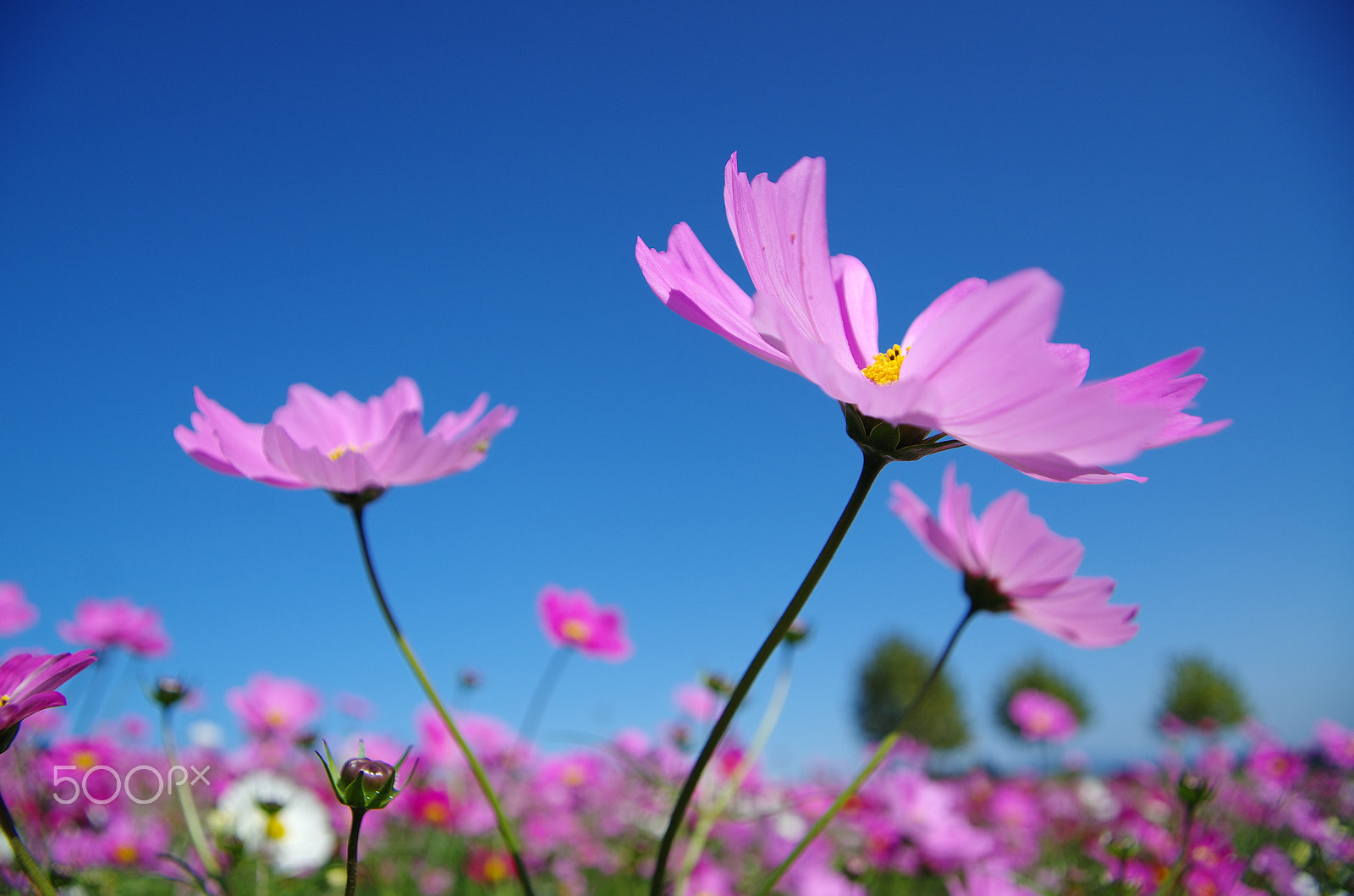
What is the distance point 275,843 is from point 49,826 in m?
0.34

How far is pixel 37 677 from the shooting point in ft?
1.56

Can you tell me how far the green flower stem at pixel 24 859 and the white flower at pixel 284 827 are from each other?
939 mm

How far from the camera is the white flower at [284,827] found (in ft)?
4.19

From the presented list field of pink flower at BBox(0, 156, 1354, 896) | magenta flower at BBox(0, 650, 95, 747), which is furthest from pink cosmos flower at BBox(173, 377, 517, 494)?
magenta flower at BBox(0, 650, 95, 747)

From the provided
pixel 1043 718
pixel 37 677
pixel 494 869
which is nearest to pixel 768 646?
Result: pixel 37 677

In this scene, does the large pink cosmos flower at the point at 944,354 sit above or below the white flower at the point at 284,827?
above

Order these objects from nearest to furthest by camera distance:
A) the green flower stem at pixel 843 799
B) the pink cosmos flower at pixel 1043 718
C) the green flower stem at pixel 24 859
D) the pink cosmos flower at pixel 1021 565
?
1. the green flower stem at pixel 24 859
2. the green flower stem at pixel 843 799
3. the pink cosmos flower at pixel 1021 565
4. the pink cosmos flower at pixel 1043 718

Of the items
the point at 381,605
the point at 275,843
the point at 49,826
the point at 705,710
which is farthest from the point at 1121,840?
the point at 49,826

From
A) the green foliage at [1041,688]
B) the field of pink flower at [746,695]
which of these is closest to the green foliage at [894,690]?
the green foliage at [1041,688]

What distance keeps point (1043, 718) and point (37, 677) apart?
9.28 ft

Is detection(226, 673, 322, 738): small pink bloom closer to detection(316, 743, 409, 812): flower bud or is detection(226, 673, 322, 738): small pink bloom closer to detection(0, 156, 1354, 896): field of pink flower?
detection(0, 156, 1354, 896): field of pink flower

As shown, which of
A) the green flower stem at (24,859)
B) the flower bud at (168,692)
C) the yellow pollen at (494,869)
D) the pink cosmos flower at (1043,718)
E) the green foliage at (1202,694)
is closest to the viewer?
the green flower stem at (24,859)

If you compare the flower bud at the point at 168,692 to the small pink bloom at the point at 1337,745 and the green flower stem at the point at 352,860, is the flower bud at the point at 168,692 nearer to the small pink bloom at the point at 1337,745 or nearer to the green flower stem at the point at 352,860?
the green flower stem at the point at 352,860

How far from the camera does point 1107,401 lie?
0.37 meters
